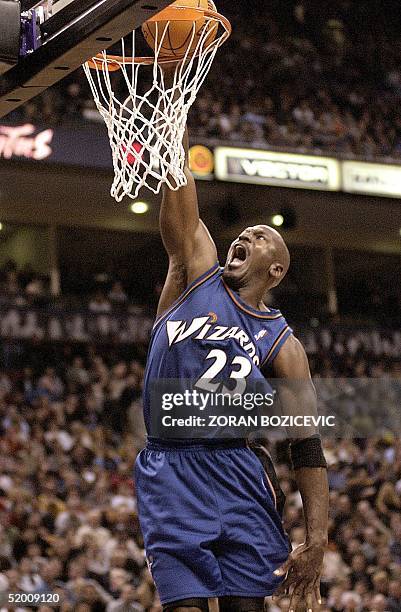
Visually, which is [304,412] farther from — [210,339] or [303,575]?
[303,575]

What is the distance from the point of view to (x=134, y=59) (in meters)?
4.26

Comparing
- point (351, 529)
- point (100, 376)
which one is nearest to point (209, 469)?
point (351, 529)

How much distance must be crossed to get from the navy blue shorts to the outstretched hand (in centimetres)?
6

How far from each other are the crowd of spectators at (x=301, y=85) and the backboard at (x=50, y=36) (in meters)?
9.46

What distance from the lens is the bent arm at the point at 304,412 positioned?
387 cm

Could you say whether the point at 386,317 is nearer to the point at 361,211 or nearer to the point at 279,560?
the point at 361,211

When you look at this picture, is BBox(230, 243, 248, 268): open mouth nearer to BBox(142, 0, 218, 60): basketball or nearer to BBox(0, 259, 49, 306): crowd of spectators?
BBox(142, 0, 218, 60): basketball

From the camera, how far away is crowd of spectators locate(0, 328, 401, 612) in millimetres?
8805

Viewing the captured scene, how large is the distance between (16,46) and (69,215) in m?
12.8

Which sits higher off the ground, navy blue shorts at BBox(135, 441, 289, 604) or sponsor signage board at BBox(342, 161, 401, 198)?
sponsor signage board at BBox(342, 161, 401, 198)

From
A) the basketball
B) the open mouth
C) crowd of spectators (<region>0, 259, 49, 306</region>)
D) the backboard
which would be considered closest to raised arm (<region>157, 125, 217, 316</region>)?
the open mouth

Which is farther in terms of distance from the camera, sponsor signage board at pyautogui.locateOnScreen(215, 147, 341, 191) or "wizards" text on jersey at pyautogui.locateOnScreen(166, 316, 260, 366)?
sponsor signage board at pyautogui.locateOnScreen(215, 147, 341, 191)

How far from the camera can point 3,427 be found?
11367 millimetres

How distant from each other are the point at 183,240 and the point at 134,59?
799 millimetres
